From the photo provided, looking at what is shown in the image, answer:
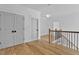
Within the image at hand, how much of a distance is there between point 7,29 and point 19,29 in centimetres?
25

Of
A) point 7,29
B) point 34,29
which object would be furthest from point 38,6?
point 7,29

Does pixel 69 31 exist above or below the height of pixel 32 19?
below

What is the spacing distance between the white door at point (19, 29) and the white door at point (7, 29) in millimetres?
95

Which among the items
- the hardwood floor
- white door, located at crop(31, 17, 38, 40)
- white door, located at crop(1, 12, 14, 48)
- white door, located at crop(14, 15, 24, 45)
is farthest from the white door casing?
white door, located at crop(1, 12, 14, 48)

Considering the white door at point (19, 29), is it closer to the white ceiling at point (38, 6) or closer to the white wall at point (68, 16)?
the white ceiling at point (38, 6)

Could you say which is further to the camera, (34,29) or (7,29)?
(34,29)

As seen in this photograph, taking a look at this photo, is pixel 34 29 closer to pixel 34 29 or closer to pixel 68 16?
pixel 34 29

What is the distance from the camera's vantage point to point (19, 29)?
2500 mm

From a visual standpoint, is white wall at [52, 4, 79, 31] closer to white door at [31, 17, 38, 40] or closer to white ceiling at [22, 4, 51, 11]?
white ceiling at [22, 4, 51, 11]

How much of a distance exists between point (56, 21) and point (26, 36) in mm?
727

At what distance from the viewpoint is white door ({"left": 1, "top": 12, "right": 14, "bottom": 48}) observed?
7.92 ft

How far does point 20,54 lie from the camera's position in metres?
2.50
